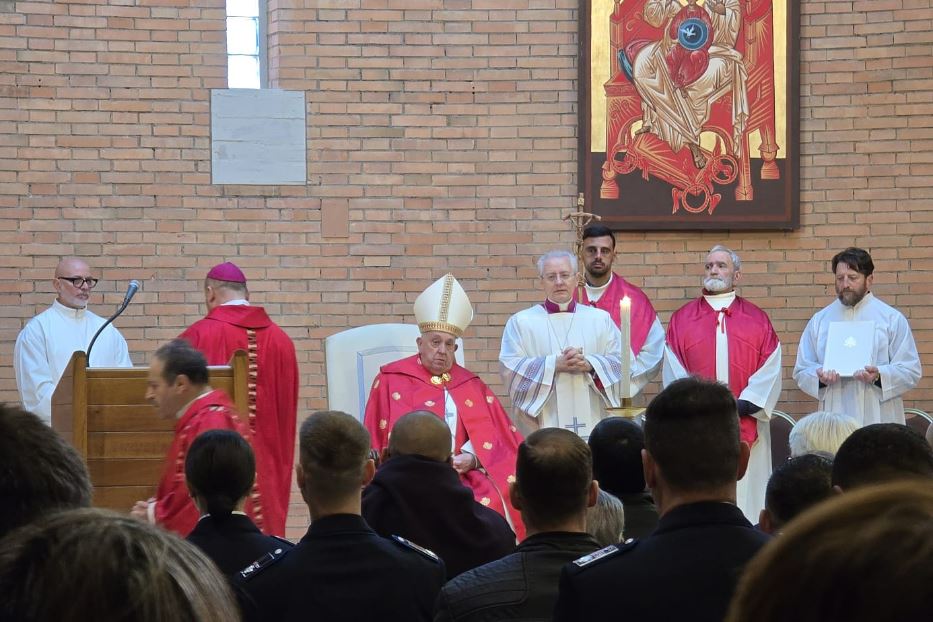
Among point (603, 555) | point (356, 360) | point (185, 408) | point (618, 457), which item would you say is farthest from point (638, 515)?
point (356, 360)

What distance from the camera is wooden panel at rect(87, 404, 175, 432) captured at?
18.6ft

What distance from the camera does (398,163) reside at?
10.1 meters

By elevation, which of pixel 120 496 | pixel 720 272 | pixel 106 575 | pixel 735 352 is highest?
pixel 720 272

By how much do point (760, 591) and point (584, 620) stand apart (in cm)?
149

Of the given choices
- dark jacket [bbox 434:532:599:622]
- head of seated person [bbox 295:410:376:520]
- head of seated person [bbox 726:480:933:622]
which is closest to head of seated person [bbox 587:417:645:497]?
head of seated person [bbox 295:410:376:520]

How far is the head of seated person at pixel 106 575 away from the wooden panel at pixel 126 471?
4.69 m

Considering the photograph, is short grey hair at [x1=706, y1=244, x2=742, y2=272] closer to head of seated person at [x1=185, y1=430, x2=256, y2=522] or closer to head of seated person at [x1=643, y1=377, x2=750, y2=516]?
head of seated person at [x1=185, y1=430, x2=256, y2=522]

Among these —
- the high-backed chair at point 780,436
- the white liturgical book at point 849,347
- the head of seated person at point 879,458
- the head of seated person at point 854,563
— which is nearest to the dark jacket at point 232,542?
the head of seated person at point 879,458

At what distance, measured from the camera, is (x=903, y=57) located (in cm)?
1015

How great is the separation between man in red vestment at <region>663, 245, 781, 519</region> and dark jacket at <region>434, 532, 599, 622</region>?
6.22m

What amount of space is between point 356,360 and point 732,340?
2.71 metres

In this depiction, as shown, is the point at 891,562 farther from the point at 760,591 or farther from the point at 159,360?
the point at 159,360

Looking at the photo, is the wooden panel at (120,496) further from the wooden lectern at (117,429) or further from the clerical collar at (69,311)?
the clerical collar at (69,311)

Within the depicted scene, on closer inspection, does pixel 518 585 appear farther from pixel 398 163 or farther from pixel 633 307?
pixel 398 163
